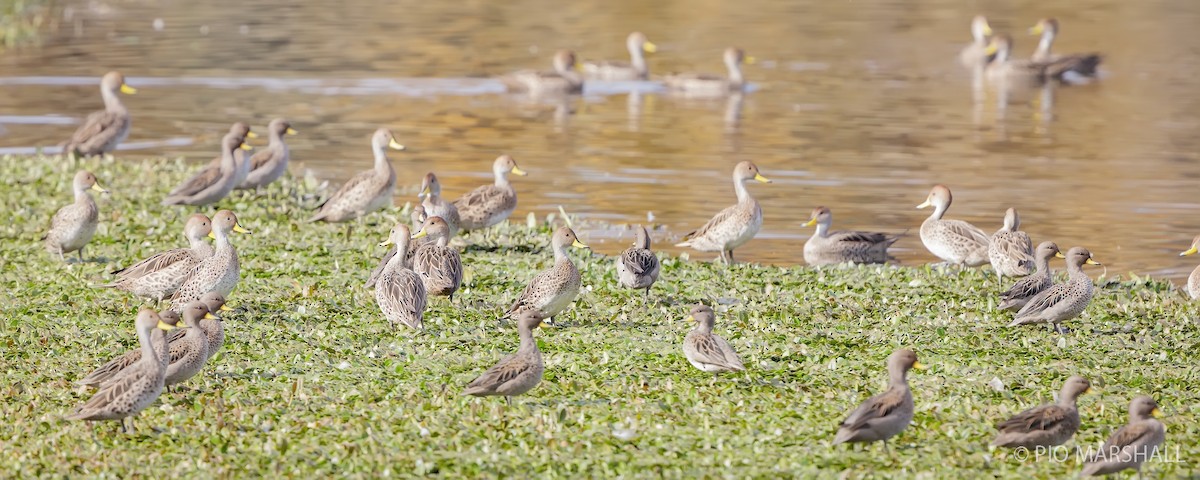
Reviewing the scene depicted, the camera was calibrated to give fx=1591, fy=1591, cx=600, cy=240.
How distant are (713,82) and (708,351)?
25.0 metres

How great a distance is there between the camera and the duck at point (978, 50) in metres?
41.2

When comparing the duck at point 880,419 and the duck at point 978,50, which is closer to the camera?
the duck at point 880,419

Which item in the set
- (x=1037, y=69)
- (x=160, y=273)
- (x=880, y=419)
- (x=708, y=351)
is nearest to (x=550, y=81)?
(x=1037, y=69)

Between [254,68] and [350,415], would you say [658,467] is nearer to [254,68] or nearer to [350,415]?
[350,415]

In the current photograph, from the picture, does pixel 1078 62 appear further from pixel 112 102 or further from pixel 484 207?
pixel 484 207

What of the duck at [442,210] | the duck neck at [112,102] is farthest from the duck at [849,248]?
the duck neck at [112,102]

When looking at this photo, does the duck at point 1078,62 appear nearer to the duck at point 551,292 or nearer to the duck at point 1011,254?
the duck at point 1011,254

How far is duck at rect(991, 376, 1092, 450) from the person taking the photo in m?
9.88

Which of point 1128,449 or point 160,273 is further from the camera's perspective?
point 160,273

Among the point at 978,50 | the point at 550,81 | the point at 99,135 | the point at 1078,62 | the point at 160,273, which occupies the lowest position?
the point at 550,81

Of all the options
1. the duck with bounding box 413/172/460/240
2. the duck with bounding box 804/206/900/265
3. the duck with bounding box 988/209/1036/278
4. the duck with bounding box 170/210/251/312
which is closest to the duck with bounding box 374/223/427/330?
the duck with bounding box 170/210/251/312

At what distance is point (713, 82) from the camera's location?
36125 mm

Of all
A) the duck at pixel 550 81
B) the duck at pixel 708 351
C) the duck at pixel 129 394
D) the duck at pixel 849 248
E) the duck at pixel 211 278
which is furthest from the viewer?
the duck at pixel 550 81

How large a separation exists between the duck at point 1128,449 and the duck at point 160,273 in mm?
7940
